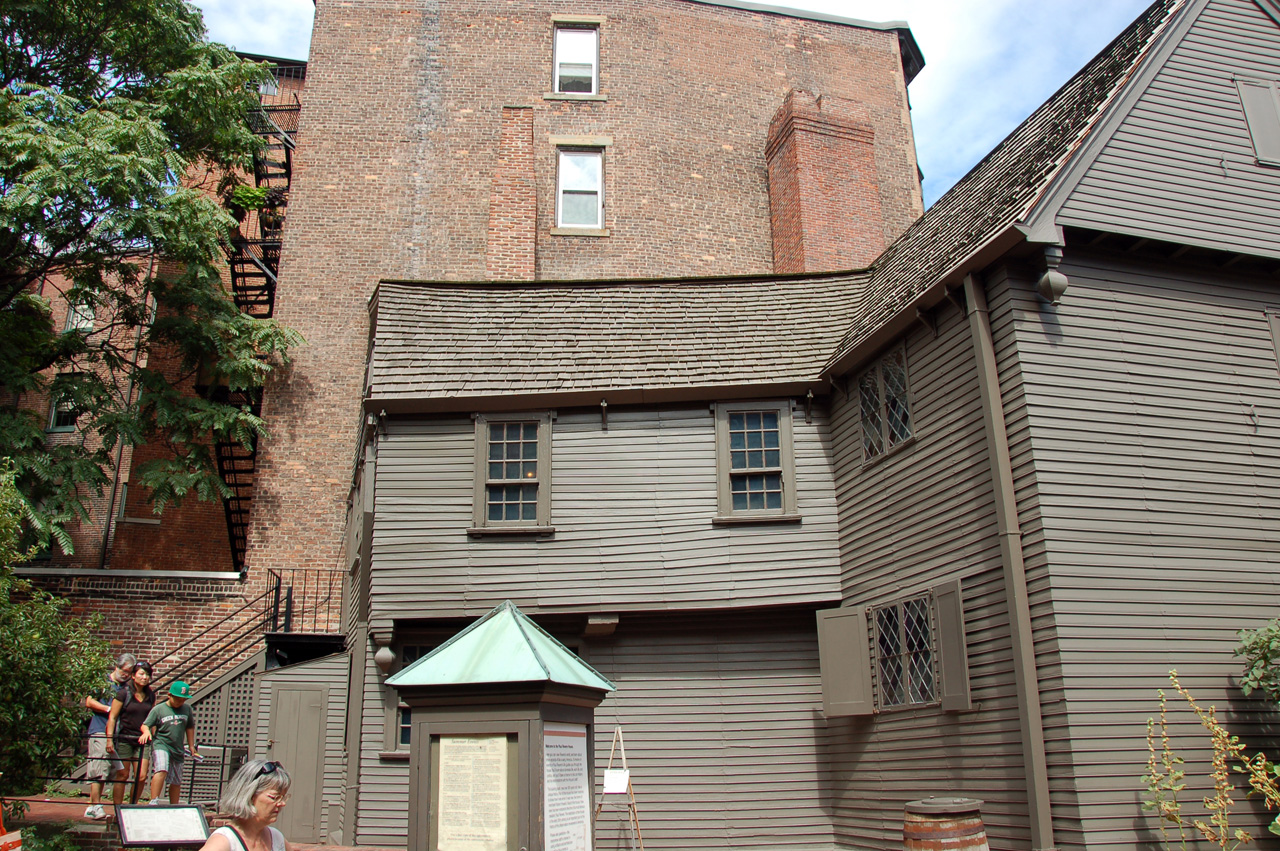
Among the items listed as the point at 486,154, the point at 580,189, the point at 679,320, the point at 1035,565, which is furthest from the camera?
the point at 580,189

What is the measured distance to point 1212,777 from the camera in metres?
8.90

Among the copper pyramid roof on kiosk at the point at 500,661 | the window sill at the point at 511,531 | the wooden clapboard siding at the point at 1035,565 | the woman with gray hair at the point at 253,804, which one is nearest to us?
the woman with gray hair at the point at 253,804

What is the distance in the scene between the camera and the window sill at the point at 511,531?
1336 centimetres

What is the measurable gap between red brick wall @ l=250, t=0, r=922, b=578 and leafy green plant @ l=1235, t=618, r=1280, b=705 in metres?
15.9

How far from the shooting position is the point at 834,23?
2711 cm

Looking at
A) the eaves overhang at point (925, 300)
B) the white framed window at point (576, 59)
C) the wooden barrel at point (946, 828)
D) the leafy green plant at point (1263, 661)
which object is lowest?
the wooden barrel at point (946, 828)

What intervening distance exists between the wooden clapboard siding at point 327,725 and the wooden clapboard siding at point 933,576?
7.22 m

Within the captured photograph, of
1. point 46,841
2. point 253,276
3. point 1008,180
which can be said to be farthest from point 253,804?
point 253,276

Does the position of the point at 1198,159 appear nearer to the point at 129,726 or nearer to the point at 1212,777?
the point at 1212,777

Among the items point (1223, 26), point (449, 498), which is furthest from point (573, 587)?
point (1223, 26)

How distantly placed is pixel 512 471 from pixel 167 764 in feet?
17.9

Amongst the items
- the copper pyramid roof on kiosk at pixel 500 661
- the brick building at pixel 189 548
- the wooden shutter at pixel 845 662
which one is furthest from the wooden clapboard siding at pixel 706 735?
the copper pyramid roof on kiosk at pixel 500 661

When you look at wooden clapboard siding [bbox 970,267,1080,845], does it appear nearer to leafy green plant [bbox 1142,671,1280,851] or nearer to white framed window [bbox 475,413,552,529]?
leafy green plant [bbox 1142,671,1280,851]

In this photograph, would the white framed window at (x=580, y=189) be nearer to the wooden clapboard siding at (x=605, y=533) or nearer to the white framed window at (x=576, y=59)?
the white framed window at (x=576, y=59)
